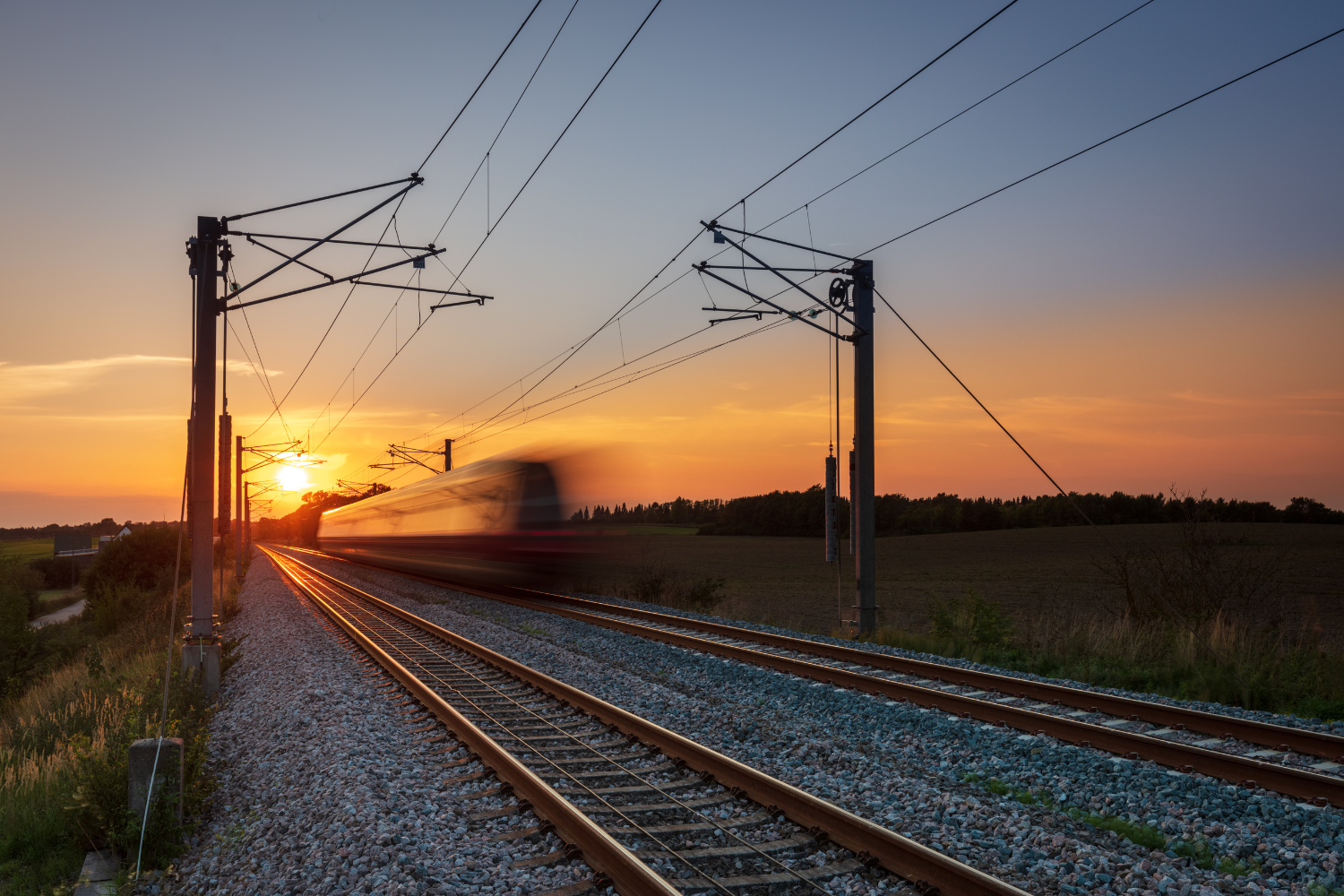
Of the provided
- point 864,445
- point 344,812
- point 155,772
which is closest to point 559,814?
point 344,812

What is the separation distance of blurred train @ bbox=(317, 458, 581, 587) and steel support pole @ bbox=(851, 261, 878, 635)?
730cm

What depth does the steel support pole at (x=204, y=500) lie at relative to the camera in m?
11.2

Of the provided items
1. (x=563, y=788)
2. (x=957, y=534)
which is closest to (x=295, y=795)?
(x=563, y=788)

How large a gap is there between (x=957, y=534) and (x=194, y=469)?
69.4 metres

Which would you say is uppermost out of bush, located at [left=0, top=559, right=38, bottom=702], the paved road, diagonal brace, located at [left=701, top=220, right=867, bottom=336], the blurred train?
diagonal brace, located at [left=701, top=220, right=867, bottom=336]

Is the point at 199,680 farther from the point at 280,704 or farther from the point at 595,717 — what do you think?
the point at 595,717

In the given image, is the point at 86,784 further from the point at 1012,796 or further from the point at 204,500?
the point at 1012,796

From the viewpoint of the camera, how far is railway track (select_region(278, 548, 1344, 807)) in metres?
6.44

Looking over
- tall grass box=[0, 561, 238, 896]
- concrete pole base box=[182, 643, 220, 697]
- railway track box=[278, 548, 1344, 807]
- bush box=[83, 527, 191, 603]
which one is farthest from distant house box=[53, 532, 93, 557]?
railway track box=[278, 548, 1344, 807]

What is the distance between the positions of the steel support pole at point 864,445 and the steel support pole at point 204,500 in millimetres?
10522

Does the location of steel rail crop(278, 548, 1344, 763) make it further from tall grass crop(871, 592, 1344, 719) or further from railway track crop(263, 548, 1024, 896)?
railway track crop(263, 548, 1024, 896)

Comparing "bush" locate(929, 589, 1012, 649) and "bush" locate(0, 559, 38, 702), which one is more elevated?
"bush" locate(929, 589, 1012, 649)

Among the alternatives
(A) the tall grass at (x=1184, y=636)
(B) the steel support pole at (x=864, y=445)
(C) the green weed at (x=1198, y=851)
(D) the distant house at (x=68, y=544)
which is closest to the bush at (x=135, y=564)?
(B) the steel support pole at (x=864, y=445)

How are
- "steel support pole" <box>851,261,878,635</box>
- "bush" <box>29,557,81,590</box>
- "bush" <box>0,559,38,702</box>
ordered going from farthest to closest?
"bush" <box>29,557,81,590</box> < "bush" <box>0,559,38,702</box> < "steel support pole" <box>851,261,878,635</box>
